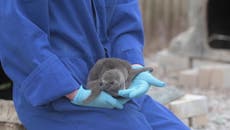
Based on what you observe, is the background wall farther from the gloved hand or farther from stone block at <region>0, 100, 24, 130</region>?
the gloved hand

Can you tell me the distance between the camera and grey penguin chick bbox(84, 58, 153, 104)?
2.01 m

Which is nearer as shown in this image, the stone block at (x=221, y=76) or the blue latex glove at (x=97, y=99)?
the blue latex glove at (x=97, y=99)

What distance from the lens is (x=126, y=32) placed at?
2.44 m

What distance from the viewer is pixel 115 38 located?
242cm

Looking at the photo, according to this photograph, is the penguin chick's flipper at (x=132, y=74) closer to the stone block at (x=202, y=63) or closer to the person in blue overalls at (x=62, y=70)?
the person in blue overalls at (x=62, y=70)

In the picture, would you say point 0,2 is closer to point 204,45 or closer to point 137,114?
point 137,114

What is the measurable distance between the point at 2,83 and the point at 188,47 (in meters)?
2.80

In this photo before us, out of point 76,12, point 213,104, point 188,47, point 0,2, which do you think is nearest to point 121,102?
point 76,12

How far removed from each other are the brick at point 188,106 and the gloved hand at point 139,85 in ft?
3.22

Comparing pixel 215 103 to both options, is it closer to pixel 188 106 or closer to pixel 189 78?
pixel 189 78

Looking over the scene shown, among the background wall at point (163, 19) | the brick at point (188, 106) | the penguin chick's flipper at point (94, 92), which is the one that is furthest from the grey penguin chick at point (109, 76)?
the background wall at point (163, 19)

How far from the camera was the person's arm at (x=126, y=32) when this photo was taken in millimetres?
2377

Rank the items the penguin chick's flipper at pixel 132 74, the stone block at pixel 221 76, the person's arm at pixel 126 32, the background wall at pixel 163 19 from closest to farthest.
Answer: the penguin chick's flipper at pixel 132 74
the person's arm at pixel 126 32
the stone block at pixel 221 76
the background wall at pixel 163 19

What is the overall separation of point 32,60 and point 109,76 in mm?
277
